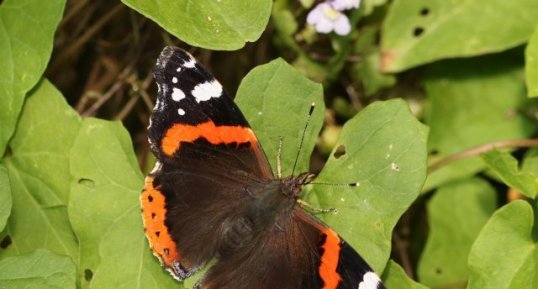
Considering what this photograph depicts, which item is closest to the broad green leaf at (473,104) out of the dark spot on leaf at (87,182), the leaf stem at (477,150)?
the leaf stem at (477,150)

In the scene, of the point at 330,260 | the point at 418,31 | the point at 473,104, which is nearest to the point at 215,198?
the point at 330,260

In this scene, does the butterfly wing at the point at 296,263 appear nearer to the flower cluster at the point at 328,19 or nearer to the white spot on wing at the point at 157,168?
the white spot on wing at the point at 157,168

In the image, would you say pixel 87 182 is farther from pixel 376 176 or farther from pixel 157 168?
pixel 376 176

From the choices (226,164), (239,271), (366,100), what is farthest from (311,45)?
(239,271)

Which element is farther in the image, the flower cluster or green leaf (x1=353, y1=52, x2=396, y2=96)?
green leaf (x1=353, y1=52, x2=396, y2=96)

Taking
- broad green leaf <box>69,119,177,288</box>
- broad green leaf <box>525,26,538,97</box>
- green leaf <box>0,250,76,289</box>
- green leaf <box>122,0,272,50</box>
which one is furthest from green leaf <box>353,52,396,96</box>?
green leaf <box>0,250,76,289</box>

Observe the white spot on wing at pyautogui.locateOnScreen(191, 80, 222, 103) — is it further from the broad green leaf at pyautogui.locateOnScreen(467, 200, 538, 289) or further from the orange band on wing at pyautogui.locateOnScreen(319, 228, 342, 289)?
the broad green leaf at pyautogui.locateOnScreen(467, 200, 538, 289)

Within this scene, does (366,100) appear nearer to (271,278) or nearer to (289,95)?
(289,95)
